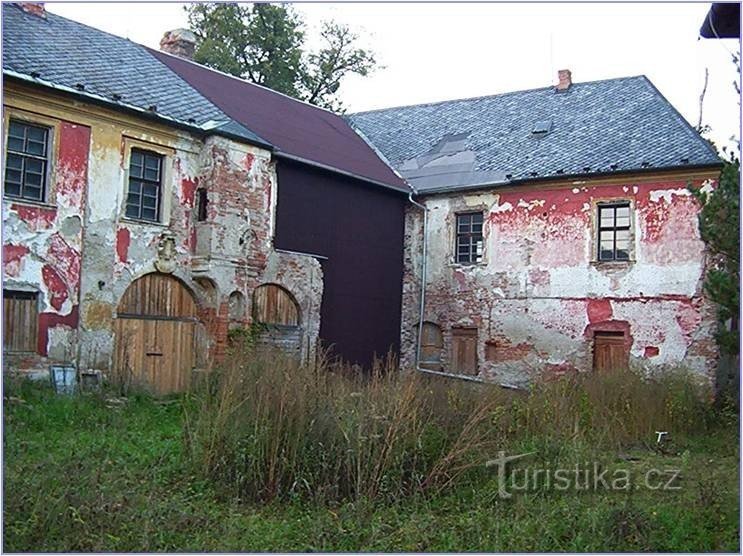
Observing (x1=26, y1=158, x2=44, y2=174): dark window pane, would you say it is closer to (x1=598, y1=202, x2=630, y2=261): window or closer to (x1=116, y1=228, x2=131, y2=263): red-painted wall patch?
(x1=116, y1=228, x2=131, y2=263): red-painted wall patch

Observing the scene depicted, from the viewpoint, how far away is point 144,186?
1603 cm

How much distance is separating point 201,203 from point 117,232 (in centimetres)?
204

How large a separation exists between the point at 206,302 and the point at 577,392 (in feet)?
25.2

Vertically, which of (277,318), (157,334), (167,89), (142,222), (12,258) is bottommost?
(157,334)

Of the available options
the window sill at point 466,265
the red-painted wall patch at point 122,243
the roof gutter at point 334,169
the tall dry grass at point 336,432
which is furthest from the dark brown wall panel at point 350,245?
the tall dry grass at point 336,432

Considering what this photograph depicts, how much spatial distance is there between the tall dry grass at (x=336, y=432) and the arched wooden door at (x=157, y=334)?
5473 millimetres

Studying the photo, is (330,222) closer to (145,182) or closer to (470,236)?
(470,236)

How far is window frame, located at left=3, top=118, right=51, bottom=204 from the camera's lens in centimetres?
1388

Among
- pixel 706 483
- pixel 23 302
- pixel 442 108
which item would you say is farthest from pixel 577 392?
pixel 442 108

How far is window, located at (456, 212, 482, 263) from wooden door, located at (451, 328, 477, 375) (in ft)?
6.31

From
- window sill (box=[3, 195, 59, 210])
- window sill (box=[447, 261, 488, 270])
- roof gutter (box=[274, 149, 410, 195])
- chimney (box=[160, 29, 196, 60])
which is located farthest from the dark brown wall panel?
chimney (box=[160, 29, 196, 60])

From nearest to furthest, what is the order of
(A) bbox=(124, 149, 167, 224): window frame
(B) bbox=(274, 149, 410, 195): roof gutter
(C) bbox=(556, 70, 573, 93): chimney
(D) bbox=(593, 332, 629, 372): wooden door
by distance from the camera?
(A) bbox=(124, 149, 167, 224): window frame < (B) bbox=(274, 149, 410, 195): roof gutter < (D) bbox=(593, 332, 629, 372): wooden door < (C) bbox=(556, 70, 573, 93): chimney

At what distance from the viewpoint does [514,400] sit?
11.1m

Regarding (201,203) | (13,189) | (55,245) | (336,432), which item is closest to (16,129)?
(13,189)
